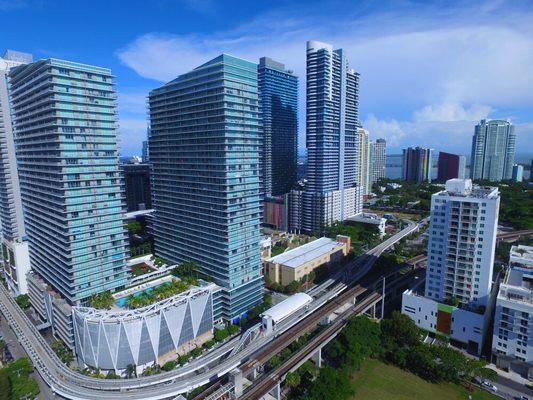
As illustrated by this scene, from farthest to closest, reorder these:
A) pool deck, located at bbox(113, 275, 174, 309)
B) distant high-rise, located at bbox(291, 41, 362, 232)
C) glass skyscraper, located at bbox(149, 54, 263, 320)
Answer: distant high-rise, located at bbox(291, 41, 362, 232) → pool deck, located at bbox(113, 275, 174, 309) → glass skyscraper, located at bbox(149, 54, 263, 320)

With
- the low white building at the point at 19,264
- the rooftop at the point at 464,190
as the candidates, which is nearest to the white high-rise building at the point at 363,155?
the rooftop at the point at 464,190

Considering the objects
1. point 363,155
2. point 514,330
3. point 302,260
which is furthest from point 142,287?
point 363,155

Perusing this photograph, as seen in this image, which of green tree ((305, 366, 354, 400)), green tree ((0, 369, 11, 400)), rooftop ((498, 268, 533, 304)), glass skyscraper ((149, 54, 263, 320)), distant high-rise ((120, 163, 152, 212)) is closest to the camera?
green tree ((305, 366, 354, 400))

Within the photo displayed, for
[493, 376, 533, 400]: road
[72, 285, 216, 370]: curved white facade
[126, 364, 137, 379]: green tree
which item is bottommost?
[493, 376, 533, 400]: road

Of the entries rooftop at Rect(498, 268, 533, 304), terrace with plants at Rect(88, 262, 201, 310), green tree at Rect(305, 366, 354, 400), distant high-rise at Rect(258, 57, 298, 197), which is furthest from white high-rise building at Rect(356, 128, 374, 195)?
green tree at Rect(305, 366, 354, 400)

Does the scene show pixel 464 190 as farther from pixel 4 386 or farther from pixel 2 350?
pixel 2 350

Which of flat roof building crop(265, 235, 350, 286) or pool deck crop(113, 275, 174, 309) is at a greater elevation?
pool deck crop(113, 275, 174, 309)

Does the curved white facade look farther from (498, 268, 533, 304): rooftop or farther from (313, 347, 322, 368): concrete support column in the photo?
(498, 268, 533, 304): rooftop
